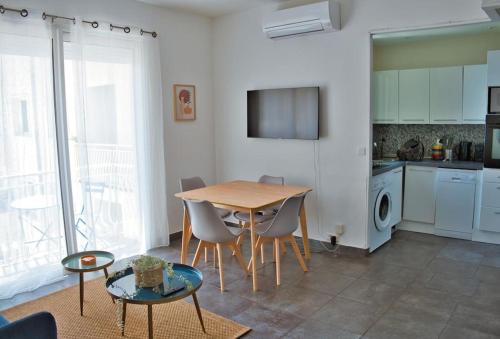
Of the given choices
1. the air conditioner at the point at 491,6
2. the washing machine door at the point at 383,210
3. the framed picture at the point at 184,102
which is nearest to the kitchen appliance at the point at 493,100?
the washing machine door at the point at 383,210

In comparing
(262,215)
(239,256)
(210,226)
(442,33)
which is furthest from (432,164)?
(210,226)

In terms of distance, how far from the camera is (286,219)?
3.88 m

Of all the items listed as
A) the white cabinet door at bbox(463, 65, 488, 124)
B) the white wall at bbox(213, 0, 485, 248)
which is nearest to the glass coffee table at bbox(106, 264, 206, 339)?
the white wall at bbox(213, 0, 485, 248)

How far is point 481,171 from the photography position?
16.4 ft

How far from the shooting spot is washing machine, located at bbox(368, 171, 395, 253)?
15.3 feet

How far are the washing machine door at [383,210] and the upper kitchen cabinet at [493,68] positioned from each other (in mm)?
1655

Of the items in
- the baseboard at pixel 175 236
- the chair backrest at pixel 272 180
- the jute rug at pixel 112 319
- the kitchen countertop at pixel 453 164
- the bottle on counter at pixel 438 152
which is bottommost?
the jute rug at pixel 112 319

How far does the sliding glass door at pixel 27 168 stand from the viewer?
370 cm

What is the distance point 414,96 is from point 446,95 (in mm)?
393

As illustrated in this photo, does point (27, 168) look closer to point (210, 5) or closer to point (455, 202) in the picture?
point (210, 5)

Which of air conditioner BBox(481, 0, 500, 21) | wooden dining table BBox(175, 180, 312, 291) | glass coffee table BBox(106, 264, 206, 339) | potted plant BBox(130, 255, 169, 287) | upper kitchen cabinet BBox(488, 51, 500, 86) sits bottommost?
glass coffee table BBox(106, 264, 206, 339)

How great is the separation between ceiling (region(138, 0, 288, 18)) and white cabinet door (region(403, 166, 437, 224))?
2700 millimetres

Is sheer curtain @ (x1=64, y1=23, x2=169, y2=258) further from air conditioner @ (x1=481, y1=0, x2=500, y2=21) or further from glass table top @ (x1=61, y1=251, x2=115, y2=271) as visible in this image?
air conditioner @ (x1=481, y1=0, x2=500, y2=21)

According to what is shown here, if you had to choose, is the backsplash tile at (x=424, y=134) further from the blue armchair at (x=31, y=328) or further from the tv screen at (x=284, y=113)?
the blue armchair at (x=31, y=328)
